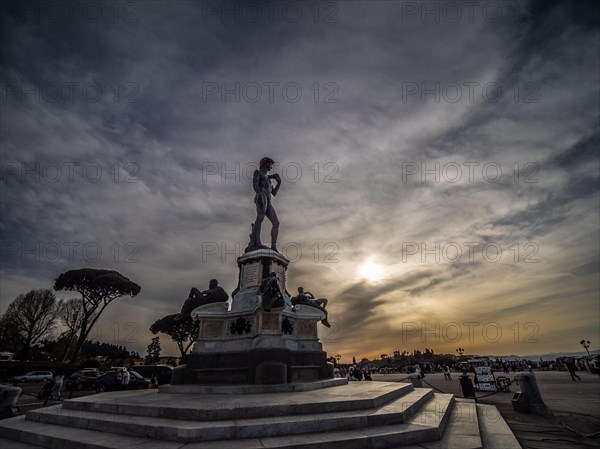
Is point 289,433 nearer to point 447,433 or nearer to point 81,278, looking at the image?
point 447,433

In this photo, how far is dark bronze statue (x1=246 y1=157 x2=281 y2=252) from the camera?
516 inches

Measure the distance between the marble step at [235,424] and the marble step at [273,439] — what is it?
82mm

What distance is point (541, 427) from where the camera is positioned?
22.7 feet

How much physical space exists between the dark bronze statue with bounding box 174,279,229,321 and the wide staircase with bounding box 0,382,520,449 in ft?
14.6

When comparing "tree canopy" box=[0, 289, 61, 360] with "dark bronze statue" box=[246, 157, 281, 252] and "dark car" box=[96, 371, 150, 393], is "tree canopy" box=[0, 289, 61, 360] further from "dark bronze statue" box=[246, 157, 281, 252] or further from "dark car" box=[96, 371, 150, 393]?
"dark bronze statue" box=[246, 157, 281, 252]

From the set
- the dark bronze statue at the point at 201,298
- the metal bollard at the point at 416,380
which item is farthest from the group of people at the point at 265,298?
the metal bollard at the point at 416,380

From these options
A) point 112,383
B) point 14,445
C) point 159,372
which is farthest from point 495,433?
point 159,372

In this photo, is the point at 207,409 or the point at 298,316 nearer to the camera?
the point at 207,409

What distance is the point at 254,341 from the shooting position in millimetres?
9391

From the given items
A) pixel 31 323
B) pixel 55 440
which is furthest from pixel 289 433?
pixel 31 323

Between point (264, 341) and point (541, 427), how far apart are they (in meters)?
7.14

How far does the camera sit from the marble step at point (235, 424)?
449 centimetres

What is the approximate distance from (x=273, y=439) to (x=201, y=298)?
284 inches

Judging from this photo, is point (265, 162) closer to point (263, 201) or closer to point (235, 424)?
point (263, 201)
